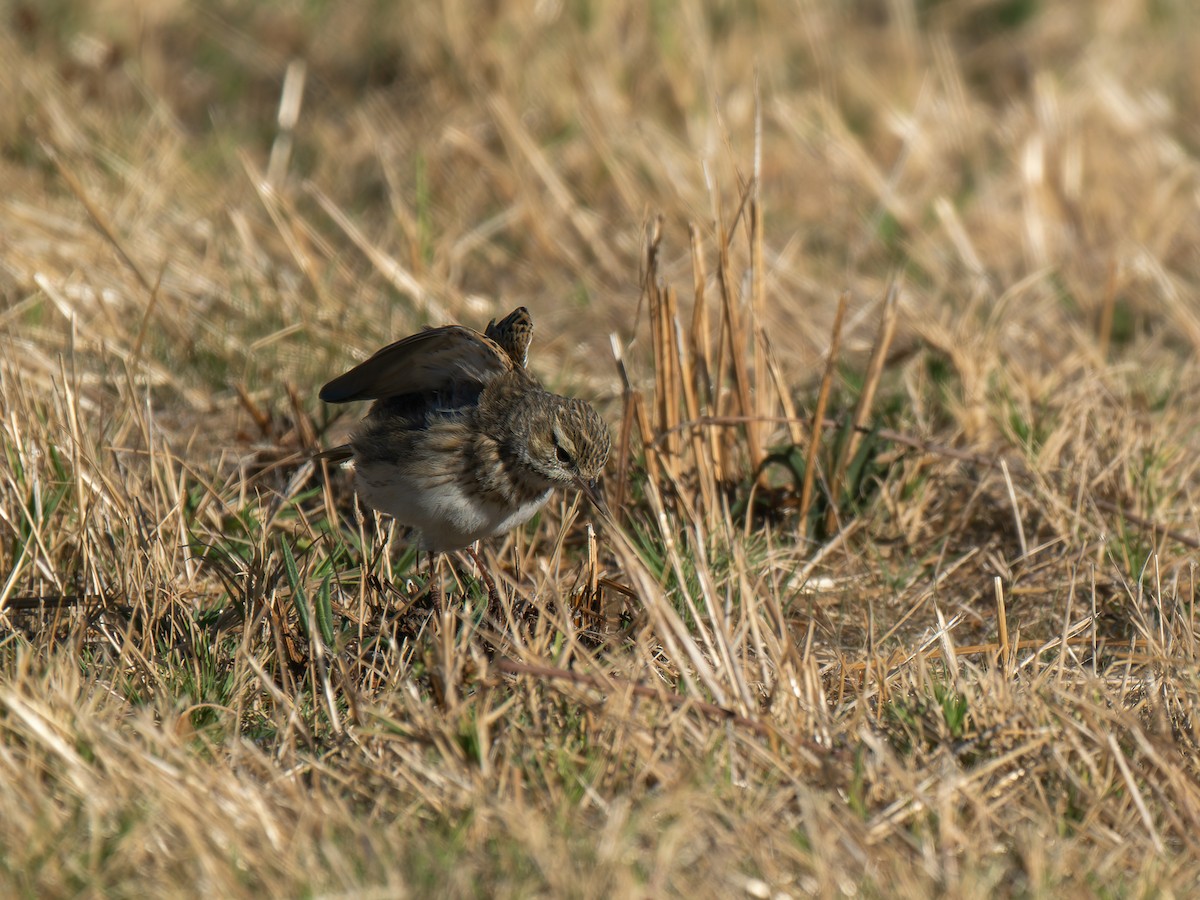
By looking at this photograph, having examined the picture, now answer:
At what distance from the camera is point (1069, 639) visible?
4168mm

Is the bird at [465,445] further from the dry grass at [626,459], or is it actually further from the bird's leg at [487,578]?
the dry grass at [626,459]

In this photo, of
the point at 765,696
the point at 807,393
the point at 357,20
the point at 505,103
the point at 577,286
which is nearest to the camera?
the point at 765,696

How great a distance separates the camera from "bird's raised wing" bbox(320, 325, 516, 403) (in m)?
4.15

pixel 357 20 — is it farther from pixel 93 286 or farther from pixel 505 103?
pixel 93 286

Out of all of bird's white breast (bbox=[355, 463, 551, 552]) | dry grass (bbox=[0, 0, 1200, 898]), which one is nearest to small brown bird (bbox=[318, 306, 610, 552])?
bird's white breast (bbox=[355, 463, 551, 552])

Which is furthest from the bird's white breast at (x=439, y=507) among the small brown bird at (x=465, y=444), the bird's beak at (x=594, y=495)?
the bird's beak at (x=594, y=495)

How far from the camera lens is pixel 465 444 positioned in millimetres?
4281

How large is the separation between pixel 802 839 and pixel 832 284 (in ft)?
13.7

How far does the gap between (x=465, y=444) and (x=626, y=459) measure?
477 millimetres

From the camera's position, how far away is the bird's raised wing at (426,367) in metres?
4.15

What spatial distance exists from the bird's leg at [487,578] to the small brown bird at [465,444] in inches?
3.8

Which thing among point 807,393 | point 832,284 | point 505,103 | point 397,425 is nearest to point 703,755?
point 397,425

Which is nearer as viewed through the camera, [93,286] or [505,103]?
[93,286]

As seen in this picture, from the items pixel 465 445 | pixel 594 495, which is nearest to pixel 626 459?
pixel 594 495
